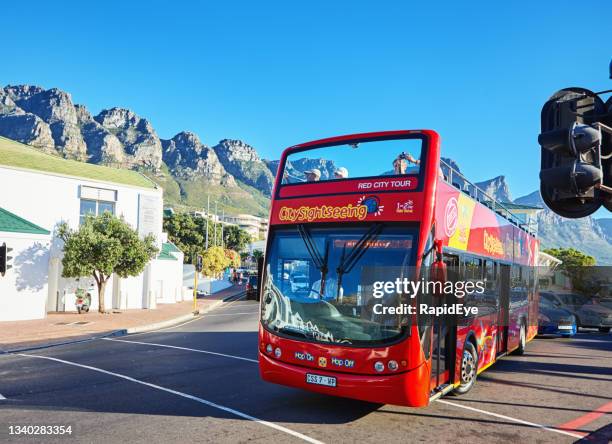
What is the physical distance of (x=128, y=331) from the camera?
61.4 ft

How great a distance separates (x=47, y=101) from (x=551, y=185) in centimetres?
22694

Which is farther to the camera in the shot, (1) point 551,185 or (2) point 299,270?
(2) point 299,270

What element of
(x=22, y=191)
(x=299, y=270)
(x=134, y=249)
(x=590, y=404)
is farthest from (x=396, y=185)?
(x=22, y=191)

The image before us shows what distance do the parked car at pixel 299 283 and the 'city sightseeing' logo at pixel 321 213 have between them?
0.90 meters

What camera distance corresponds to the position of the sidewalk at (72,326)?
15.8m

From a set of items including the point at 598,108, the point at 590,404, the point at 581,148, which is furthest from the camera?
the point at 590,404

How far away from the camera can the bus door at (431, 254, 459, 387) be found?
23.0 ft

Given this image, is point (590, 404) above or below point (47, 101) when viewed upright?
below

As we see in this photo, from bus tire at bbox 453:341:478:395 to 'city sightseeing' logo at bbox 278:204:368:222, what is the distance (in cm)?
326

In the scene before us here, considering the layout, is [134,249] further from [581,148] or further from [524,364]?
[581,148]

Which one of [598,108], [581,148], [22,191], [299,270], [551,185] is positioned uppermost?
[22,191]
